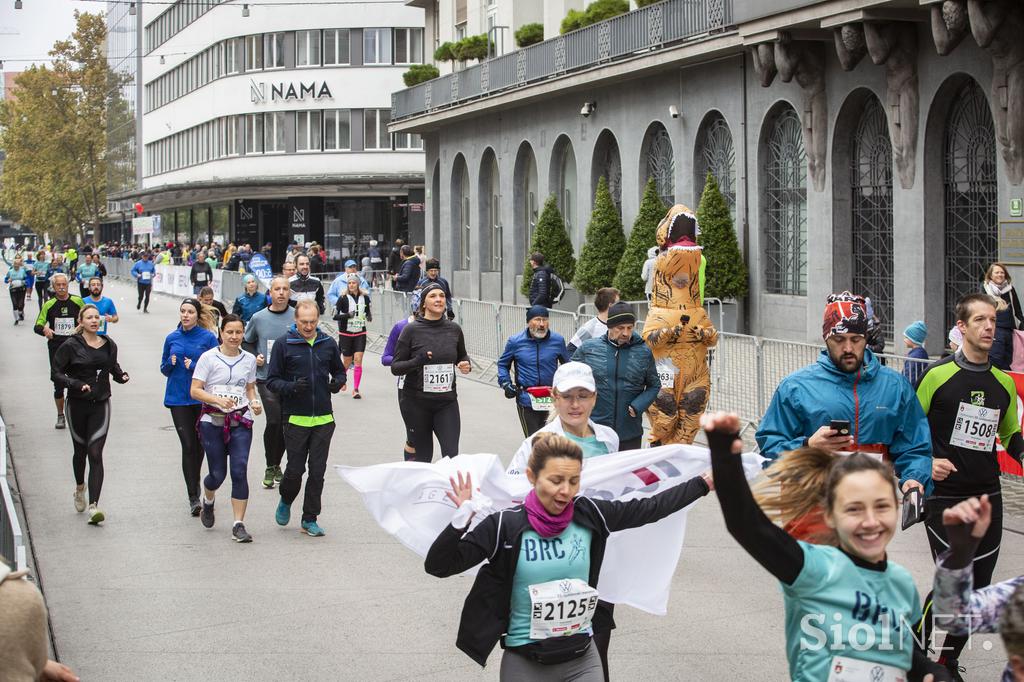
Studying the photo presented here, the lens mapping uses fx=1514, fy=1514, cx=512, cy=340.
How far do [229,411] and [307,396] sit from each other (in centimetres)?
61

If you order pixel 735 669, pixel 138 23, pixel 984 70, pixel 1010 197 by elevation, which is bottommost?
pixel 735 669

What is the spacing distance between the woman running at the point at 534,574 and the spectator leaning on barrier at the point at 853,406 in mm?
1467

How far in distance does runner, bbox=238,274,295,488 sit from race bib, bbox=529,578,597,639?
805cm

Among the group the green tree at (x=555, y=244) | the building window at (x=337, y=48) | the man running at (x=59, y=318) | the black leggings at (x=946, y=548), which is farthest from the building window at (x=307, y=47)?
the black leggings at (x=946, y=548)

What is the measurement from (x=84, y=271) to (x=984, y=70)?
26175 mm

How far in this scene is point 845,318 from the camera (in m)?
6.75

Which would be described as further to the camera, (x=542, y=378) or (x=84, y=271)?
(x=84, y=271)

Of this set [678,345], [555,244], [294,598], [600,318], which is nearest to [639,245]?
[555,244]

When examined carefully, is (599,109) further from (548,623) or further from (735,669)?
(548,623)

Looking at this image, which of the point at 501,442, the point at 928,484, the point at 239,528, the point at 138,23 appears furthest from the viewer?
the point at 138,23

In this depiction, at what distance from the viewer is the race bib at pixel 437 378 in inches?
476

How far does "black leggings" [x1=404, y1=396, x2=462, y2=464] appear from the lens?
12.1 meters

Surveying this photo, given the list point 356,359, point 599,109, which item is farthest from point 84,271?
point 356,359

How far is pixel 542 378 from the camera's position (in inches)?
490
